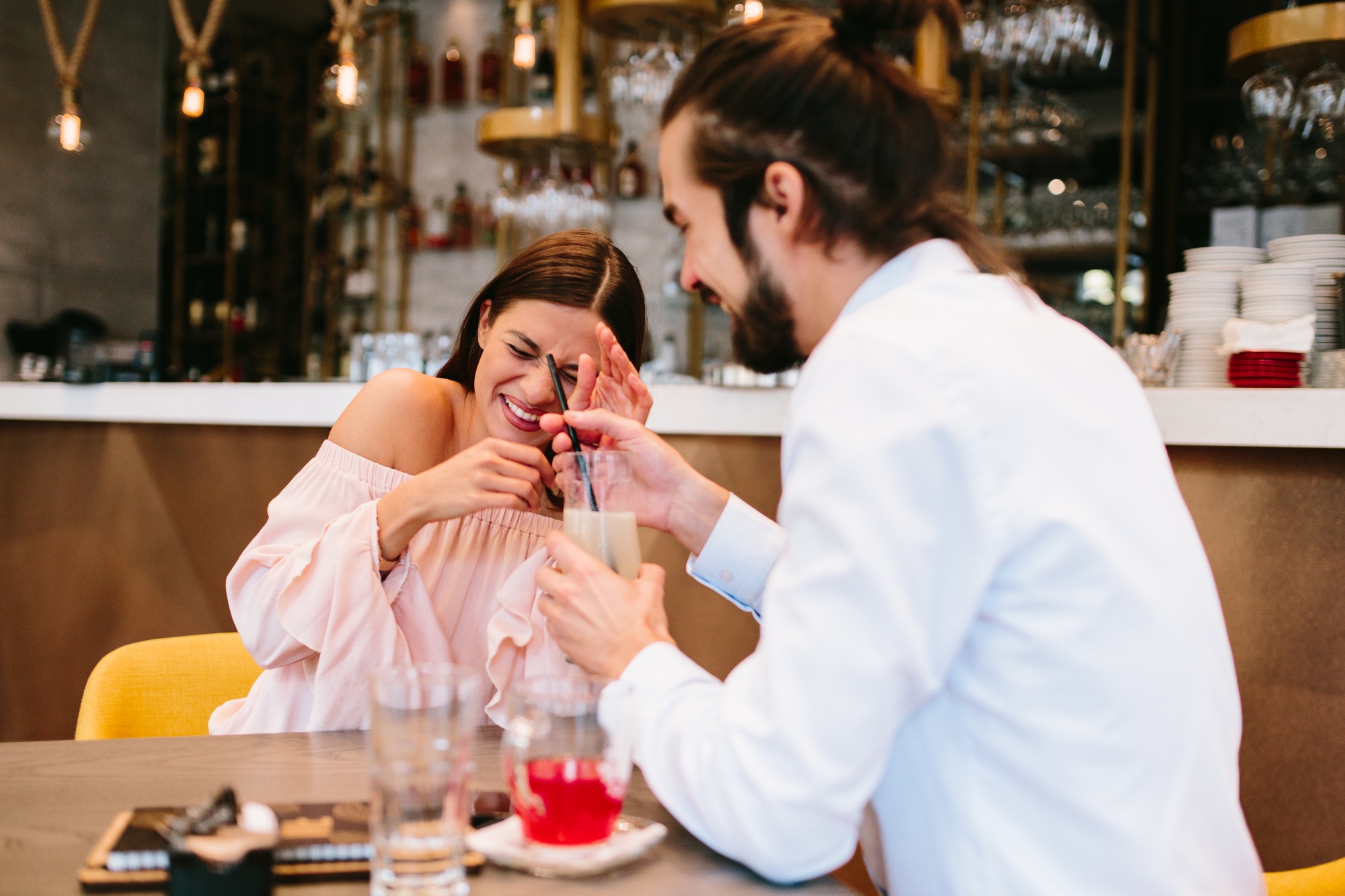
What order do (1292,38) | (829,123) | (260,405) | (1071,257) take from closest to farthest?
(829,123) < (1292,38) < (260,405) < (1071,257)

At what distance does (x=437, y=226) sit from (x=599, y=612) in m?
5.52

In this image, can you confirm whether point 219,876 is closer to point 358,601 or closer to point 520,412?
point 358,601

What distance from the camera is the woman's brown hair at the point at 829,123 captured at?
3.38ft

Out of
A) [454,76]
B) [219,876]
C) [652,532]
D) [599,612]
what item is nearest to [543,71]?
[454,76]

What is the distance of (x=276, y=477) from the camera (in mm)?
3299

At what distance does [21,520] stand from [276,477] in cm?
115

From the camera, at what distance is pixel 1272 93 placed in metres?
3.02

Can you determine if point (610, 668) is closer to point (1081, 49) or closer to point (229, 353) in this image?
point (1081, 49)

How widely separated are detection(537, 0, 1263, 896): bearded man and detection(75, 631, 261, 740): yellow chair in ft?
3.15

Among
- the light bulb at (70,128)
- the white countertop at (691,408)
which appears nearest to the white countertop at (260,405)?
the white countertop at (691,408)

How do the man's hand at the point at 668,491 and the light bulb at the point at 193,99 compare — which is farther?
the light bulb at the point at 193,99

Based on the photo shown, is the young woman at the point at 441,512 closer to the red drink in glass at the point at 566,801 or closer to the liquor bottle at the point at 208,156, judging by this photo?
the red drink in glass at the point at 566,801

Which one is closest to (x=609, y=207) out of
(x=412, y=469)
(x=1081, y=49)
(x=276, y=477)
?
(x=1081, y=49)

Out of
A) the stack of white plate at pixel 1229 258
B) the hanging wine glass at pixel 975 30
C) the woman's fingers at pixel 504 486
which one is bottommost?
the woman's fingers at pixel 504 486
